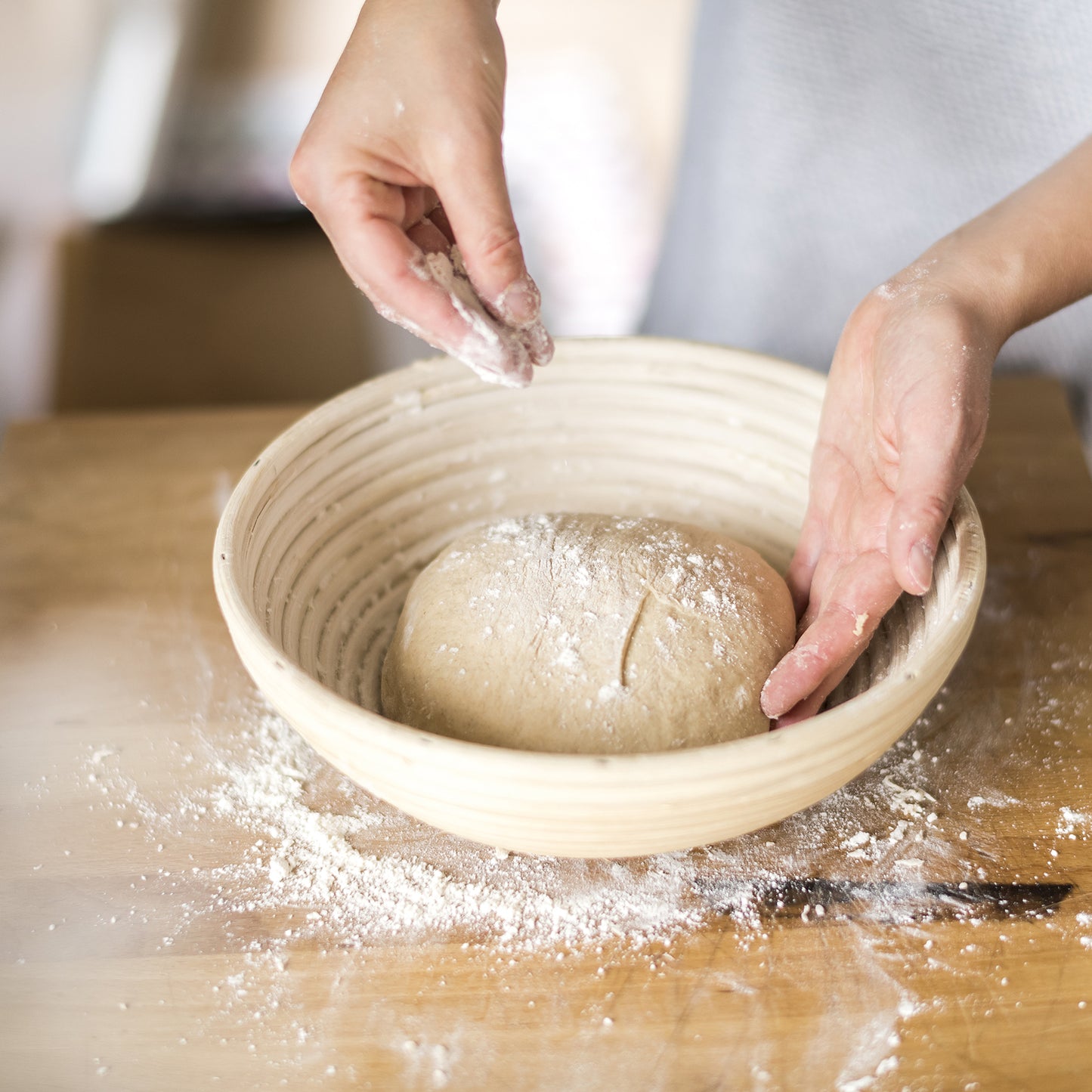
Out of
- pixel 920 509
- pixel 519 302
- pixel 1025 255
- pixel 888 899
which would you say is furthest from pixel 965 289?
pixel 888 899

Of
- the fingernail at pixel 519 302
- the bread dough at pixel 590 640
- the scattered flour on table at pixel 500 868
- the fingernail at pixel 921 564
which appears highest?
the fingernail at pixel 519 302

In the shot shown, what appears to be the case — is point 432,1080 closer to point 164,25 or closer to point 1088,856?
point 1088,856

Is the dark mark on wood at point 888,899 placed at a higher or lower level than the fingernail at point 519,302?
lower

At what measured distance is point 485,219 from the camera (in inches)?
29.0

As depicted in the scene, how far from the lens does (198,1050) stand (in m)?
0.65

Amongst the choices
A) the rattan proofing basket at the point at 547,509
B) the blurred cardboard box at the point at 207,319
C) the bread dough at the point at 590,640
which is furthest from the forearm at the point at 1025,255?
the blurred cardboard box at the point at 207,319

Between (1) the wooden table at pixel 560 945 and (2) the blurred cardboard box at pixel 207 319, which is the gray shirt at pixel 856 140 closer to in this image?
(1) the wooden table at pixel 560 945

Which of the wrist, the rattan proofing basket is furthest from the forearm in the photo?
the rattan proofing basket

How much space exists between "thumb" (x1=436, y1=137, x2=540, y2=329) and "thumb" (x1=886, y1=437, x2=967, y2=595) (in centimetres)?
31

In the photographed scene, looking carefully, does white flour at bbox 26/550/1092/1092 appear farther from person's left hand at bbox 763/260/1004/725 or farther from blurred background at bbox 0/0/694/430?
blurred background at bbox 0/0/694/430

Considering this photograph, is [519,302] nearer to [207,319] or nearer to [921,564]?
[921,564]

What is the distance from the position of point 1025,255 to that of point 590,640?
0.50m

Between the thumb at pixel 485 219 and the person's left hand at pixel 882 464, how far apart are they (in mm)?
289

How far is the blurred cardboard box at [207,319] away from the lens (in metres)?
2.42
